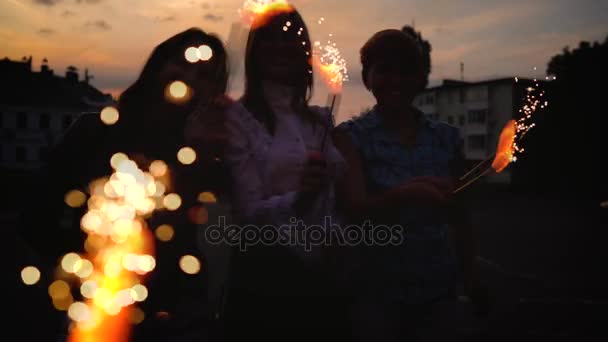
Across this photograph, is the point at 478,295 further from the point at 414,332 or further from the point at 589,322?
the point at 589,322

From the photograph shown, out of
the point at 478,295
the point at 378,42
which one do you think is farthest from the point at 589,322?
the point at 378,42

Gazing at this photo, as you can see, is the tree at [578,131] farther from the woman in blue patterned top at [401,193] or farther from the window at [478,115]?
the woman in blue patterned top at [401,193]

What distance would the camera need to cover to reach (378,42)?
10.4 feet

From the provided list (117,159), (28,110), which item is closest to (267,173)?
(117,159)

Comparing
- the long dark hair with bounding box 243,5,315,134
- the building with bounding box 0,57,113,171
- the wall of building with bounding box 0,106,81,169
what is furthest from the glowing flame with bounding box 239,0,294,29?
the wall of building with bounding box 0,106,81,169

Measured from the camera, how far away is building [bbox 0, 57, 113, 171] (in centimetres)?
6550

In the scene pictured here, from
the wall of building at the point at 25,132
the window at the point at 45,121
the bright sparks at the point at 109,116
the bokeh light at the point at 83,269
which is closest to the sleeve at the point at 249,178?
the bright sparks at the point at 109,116

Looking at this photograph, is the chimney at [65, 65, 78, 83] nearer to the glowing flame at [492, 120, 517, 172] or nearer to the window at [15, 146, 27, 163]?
the window at [15, 146, 27, 163]

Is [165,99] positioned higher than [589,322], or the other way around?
[165,99]

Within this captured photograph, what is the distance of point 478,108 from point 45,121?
183 feet

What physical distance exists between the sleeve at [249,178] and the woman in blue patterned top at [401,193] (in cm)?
50

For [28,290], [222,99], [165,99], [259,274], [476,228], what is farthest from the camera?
[476,228]

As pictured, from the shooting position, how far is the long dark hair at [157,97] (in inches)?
96.4

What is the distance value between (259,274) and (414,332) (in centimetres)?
104
